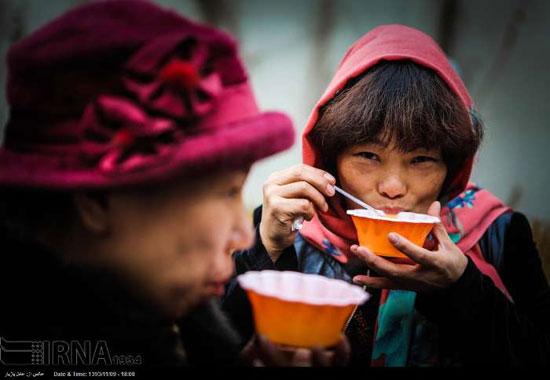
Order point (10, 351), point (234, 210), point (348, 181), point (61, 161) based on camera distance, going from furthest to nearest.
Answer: point (348, 181) → point (10, 351) → point (234, 210) → point (61, 161)

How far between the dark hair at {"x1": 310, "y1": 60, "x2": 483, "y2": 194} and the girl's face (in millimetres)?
24

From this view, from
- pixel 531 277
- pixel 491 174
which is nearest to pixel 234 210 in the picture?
pixel 531 277

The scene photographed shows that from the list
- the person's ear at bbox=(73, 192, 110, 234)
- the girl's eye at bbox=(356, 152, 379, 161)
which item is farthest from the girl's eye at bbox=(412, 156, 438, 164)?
the person's ear at bbox=(73, 192, 110, 234)

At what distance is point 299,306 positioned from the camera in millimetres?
941

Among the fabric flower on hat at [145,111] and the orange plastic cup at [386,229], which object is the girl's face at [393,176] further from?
the fabric flower on hat at [145,111]

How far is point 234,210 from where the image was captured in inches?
36.7

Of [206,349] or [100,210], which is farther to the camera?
[206,349]

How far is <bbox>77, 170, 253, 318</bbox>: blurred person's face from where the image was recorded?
847 mm

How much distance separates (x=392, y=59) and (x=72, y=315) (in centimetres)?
105

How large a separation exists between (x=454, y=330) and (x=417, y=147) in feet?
1.64

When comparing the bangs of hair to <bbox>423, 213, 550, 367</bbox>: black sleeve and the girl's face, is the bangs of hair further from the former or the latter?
<bbox>423, 213, 550, 367</bbox>: black sleeve

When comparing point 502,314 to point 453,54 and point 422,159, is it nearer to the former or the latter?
point 422,159

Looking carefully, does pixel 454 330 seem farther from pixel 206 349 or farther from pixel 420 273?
pixel 206 349

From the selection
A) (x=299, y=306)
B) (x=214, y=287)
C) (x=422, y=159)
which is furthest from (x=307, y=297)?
(x=422, y=159)
